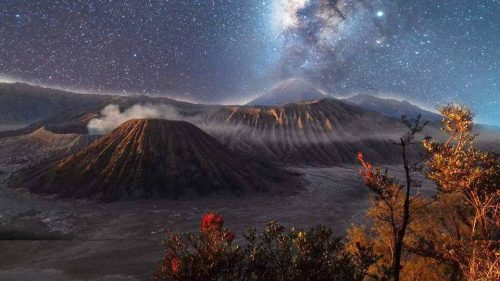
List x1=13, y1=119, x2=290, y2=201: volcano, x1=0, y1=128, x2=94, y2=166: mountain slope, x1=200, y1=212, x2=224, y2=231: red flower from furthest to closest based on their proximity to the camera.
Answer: x1=0, y1=128, x2=94, y2=166: mountain slope → x1=13, y1=119, x2=290, y2=201: volcano → x1=200, y1=212, x2=224, y2=231: red flower

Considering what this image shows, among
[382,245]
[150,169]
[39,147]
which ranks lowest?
[382,245]

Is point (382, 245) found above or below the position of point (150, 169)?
below

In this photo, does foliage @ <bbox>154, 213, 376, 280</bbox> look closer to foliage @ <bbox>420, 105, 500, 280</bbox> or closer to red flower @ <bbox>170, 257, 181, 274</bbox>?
red flower @ <bbox>170, 257, 181, 274</bbox>

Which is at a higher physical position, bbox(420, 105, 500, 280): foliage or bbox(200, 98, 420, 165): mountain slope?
bbox(200, 98, 420, 165): mountain slope

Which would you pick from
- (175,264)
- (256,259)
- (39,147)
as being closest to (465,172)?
(256,259)

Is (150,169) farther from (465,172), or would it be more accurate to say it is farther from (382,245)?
(465,172)

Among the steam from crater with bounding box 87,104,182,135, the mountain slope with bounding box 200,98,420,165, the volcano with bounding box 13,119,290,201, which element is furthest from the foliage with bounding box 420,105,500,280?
the steam from crater with bounding box 87,104,182,135

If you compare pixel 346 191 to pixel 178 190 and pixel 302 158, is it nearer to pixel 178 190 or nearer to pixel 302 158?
pixel 178 190
